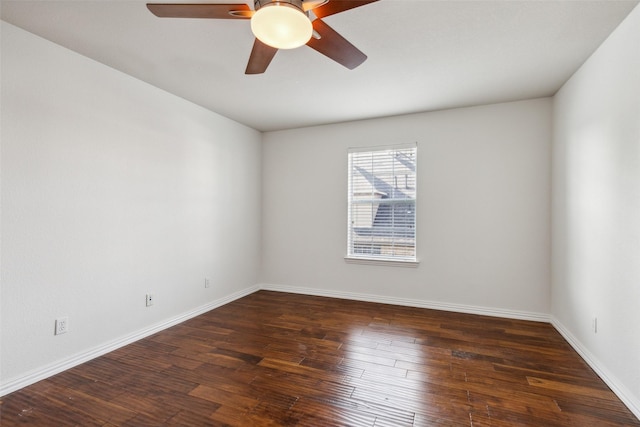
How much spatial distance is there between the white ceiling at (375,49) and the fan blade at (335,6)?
0.44 m

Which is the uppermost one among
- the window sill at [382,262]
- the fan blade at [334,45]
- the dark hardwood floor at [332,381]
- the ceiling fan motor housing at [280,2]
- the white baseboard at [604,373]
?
the fan blade at [334,45]

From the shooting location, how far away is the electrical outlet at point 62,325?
233 cm

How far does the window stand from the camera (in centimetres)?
399

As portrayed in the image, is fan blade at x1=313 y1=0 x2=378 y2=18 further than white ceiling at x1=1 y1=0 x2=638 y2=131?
No

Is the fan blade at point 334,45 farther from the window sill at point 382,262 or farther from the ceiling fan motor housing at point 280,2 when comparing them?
the window sill at point 382,262

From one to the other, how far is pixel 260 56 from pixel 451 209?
2.81 m

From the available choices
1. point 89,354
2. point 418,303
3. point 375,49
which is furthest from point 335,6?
point 418,303

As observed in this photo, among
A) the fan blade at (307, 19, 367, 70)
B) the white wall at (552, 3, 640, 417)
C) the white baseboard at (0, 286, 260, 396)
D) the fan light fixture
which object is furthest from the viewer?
the white baseboard at (0, 286, 260, 396)

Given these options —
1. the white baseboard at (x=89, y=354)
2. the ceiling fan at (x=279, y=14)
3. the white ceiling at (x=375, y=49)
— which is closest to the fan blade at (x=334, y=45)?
the ceiling fan at (x=279, y=14)

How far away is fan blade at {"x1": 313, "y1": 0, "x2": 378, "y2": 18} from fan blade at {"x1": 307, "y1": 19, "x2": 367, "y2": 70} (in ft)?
0.16

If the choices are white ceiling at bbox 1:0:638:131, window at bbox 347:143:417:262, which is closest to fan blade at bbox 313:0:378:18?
white ceiling at bbox 1:0:638:131

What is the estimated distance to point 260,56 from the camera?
1.91 meters

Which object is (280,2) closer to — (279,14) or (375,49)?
(279,14)

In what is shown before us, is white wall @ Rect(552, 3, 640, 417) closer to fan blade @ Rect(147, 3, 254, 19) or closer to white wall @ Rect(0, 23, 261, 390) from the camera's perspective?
fan blade @ Rect(147, 3, 254, 19)
